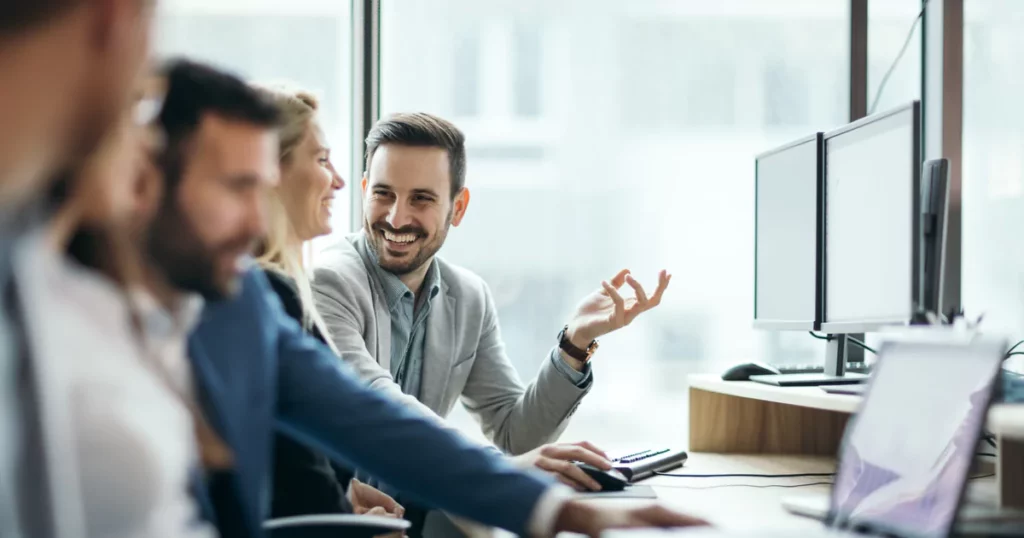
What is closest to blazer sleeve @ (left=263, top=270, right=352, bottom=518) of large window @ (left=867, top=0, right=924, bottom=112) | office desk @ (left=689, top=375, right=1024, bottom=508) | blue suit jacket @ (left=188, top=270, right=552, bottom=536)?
blue suit jacket @ (left=188, top=270, right=552, bottom=536)

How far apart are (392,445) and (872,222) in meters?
0.96

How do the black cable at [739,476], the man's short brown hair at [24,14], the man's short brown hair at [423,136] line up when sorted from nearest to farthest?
the man's short brown hair at [24,14], the black cable at [739,476], the man's short brown hair at [423,136]

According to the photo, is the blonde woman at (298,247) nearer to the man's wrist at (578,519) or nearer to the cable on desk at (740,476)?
the man's wrist at (578,519)

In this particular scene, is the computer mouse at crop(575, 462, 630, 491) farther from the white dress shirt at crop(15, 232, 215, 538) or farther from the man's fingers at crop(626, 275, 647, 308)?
the white dress shirt at crop(15, 232, 215, 538)

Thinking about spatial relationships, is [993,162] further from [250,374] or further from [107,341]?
[107,341]

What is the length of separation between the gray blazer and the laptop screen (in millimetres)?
869

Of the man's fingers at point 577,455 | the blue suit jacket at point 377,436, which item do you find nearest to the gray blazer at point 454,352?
the man's fingers at point 577,455

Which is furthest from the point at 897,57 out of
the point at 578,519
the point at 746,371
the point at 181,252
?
the point at 181,252

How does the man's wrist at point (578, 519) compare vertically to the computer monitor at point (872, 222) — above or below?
below

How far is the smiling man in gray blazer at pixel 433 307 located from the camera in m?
1.85

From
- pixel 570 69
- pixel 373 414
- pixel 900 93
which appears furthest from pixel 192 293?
pixel 900 93

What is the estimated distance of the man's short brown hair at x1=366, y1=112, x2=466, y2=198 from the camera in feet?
6.72

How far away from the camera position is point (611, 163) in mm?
2520

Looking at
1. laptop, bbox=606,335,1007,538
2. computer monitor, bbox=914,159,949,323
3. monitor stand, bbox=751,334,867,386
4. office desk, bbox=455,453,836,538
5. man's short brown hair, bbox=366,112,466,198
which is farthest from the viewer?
man's short brown hair, bbox=366,112,466,198
